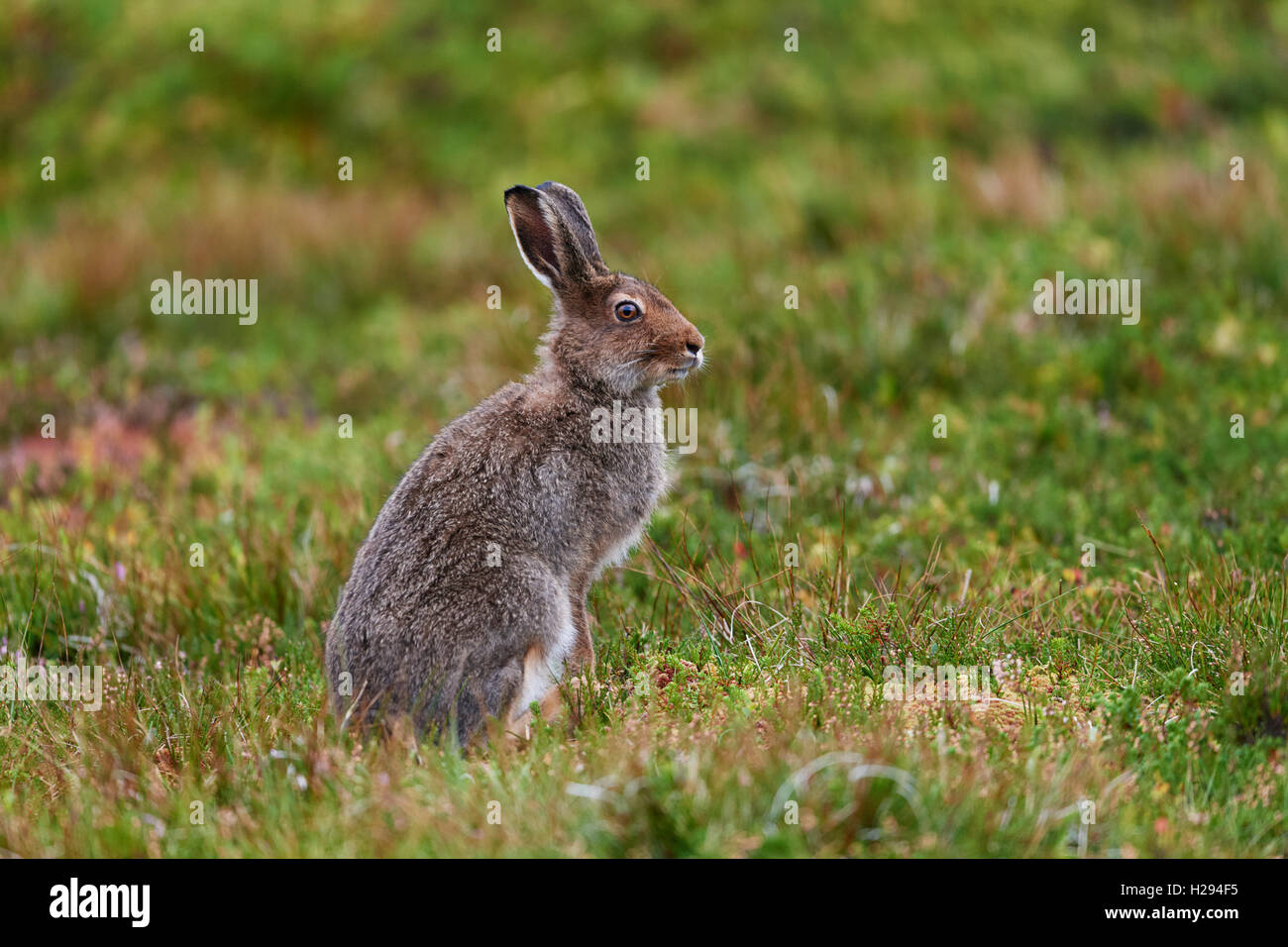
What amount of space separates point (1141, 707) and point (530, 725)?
2552 millimetres

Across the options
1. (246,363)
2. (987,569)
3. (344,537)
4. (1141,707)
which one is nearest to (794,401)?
(987,569)

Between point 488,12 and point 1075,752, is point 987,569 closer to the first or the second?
point 1075,752

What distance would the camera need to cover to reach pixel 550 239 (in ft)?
23.0

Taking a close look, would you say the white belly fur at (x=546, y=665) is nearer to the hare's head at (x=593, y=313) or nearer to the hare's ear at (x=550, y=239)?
the hare's head at (x=593, y=313)

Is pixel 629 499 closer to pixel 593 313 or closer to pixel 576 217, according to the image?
pixel 593 313

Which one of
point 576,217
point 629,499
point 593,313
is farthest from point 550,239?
point 629,499

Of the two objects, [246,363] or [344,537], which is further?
[246,363]

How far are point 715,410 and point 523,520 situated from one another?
3.84m

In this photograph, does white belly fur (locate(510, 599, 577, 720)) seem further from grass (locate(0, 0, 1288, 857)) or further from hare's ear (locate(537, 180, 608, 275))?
hare's ear (locate(537, 180, 608, 275))

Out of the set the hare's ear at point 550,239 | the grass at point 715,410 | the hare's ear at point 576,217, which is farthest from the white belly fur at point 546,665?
the hare's ear at point 576,217

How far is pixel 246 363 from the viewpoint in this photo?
13656 mm

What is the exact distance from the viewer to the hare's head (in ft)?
22.8

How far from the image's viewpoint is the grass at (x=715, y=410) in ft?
16.2

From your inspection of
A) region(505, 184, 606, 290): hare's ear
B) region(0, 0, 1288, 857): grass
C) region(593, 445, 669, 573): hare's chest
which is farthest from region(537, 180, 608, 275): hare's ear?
region(0, 0, 1288, 857): grass
